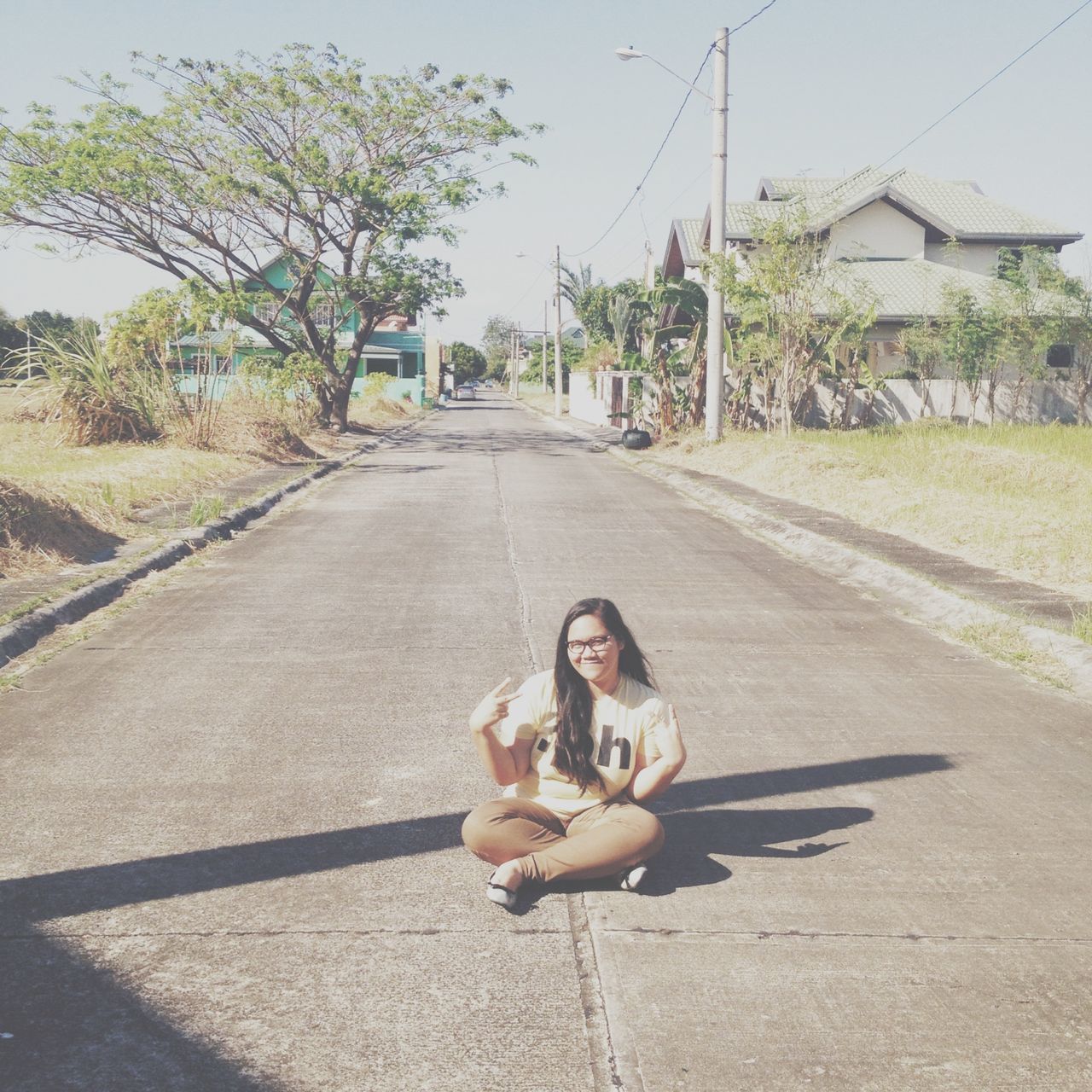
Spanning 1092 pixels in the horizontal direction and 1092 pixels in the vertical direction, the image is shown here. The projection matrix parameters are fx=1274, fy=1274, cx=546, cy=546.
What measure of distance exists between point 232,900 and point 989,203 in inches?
1514

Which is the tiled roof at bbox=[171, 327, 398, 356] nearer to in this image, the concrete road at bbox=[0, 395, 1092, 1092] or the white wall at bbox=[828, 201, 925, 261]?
the concrete road at bbox=[0, 395, 1092, 1092]

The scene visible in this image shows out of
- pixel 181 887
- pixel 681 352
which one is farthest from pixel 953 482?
pixel 181 887

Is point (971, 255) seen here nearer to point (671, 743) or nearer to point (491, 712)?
point (671, 743)

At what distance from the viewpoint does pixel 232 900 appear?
158 inches

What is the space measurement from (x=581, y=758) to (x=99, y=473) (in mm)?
12855

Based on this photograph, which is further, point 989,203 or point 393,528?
point 989,203

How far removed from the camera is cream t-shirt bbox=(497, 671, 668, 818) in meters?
4.41

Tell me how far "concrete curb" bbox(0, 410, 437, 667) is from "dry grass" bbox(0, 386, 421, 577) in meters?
0.49

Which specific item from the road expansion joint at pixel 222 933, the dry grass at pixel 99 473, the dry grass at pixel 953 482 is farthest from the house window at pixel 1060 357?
the road expansion joint at pixel 222 933

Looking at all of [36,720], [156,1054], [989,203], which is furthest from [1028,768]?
[989,203]

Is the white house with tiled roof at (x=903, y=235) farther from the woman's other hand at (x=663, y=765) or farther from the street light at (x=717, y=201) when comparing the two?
the woman's other hand at (x=663, y=765)

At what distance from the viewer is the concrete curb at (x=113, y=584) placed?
7691mm

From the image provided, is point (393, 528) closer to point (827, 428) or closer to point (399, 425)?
point (827, 428)

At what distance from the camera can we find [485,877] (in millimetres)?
4266
